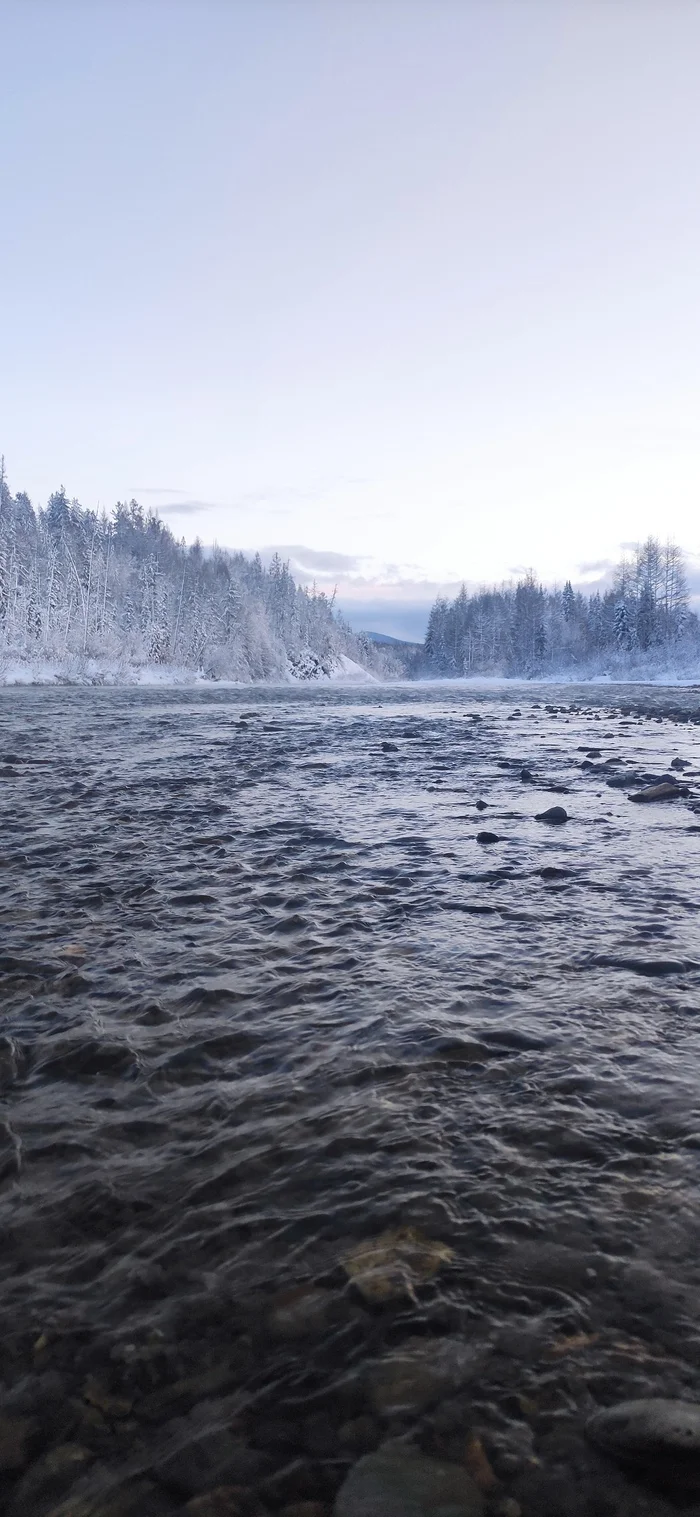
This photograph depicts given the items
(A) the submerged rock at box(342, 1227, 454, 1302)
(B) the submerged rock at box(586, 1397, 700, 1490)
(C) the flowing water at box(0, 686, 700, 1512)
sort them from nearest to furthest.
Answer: (B) the submerged rock at box(586, 1397, 700, 1490) → (C) the flowing water at box(0, 686, 700, 1512) → (A) the submerged rock at box(342, 1227, 454, 1302)

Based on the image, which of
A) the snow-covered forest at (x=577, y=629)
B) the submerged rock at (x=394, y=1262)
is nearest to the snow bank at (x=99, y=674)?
the snow-covered forest at (x=577, y=629)

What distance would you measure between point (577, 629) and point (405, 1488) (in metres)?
131

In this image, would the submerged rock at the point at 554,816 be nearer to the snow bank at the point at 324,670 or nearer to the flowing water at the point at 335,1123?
the flowing water at the point at 335,1123

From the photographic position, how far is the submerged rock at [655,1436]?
2.35 m

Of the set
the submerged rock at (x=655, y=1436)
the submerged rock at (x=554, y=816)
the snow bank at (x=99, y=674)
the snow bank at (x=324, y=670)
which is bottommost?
the submerged rock at (x=655, y=1436)

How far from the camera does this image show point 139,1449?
8.11ft

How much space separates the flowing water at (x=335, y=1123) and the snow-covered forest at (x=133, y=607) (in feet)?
200

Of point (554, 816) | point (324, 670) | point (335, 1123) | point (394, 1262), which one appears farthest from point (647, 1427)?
point (324, 670)

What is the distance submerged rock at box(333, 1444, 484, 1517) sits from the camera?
2.25m

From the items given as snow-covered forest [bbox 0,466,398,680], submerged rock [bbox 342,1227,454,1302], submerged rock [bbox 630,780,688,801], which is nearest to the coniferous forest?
snow-covered forest [bbox 0,466,398,680]

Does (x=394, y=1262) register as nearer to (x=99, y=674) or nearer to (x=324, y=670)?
(x=99, y=674)

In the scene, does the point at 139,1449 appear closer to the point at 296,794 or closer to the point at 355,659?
the point at 296,794

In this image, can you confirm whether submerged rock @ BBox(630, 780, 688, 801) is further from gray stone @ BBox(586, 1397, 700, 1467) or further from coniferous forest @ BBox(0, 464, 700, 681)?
coniferous forest @ BBox(0, 464, 700, 681)

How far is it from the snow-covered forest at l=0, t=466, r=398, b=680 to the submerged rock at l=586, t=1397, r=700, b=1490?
6642cm
